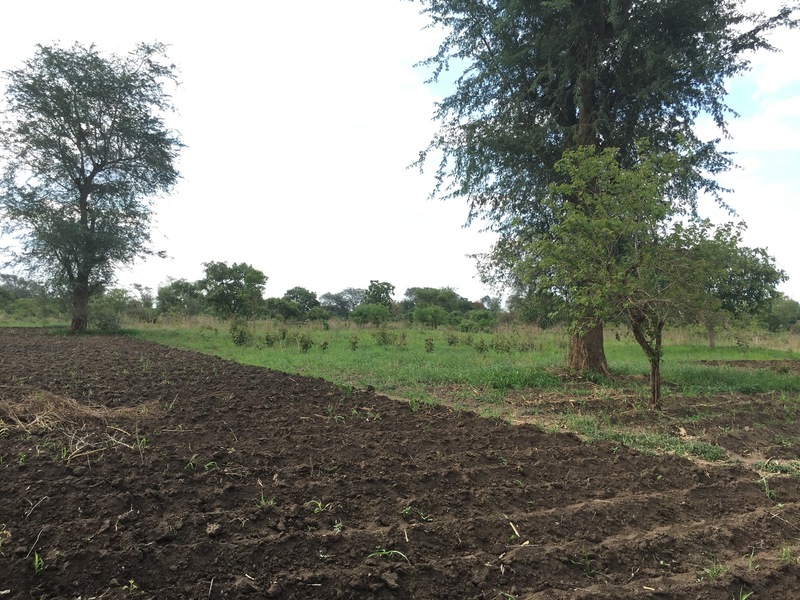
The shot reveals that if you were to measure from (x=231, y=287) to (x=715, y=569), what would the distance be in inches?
1059

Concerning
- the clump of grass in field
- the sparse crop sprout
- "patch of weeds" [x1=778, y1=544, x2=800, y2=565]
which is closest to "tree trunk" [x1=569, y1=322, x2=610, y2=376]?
the clump of grass in field

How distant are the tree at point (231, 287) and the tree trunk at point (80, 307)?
6696 millimetres

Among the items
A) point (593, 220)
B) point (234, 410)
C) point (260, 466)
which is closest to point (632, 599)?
point (260, 466)

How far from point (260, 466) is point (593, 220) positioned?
523 cm

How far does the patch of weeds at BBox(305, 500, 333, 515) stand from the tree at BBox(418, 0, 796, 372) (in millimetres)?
6831

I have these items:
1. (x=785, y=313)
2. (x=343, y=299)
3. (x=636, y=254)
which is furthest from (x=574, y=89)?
(x=343, y=299)

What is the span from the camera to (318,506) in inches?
125

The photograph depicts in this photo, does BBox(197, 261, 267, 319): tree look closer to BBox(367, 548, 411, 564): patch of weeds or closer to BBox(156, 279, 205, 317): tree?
BBox(156, 279, 205, 317): tree

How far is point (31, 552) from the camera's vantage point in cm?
245

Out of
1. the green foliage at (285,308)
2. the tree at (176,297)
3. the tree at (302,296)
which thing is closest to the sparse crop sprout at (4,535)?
the green foliage at (285,308)

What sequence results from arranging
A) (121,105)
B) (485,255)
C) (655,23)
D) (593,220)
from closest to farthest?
(593,220) → (655,23) → (485,255) → (121,105)

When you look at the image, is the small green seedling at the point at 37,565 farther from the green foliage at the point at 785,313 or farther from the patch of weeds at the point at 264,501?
the green foliage at the point at 785,313

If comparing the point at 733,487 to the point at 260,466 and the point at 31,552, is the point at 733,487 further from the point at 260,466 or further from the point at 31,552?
the point at 31,552

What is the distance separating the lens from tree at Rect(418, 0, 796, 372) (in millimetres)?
9672
